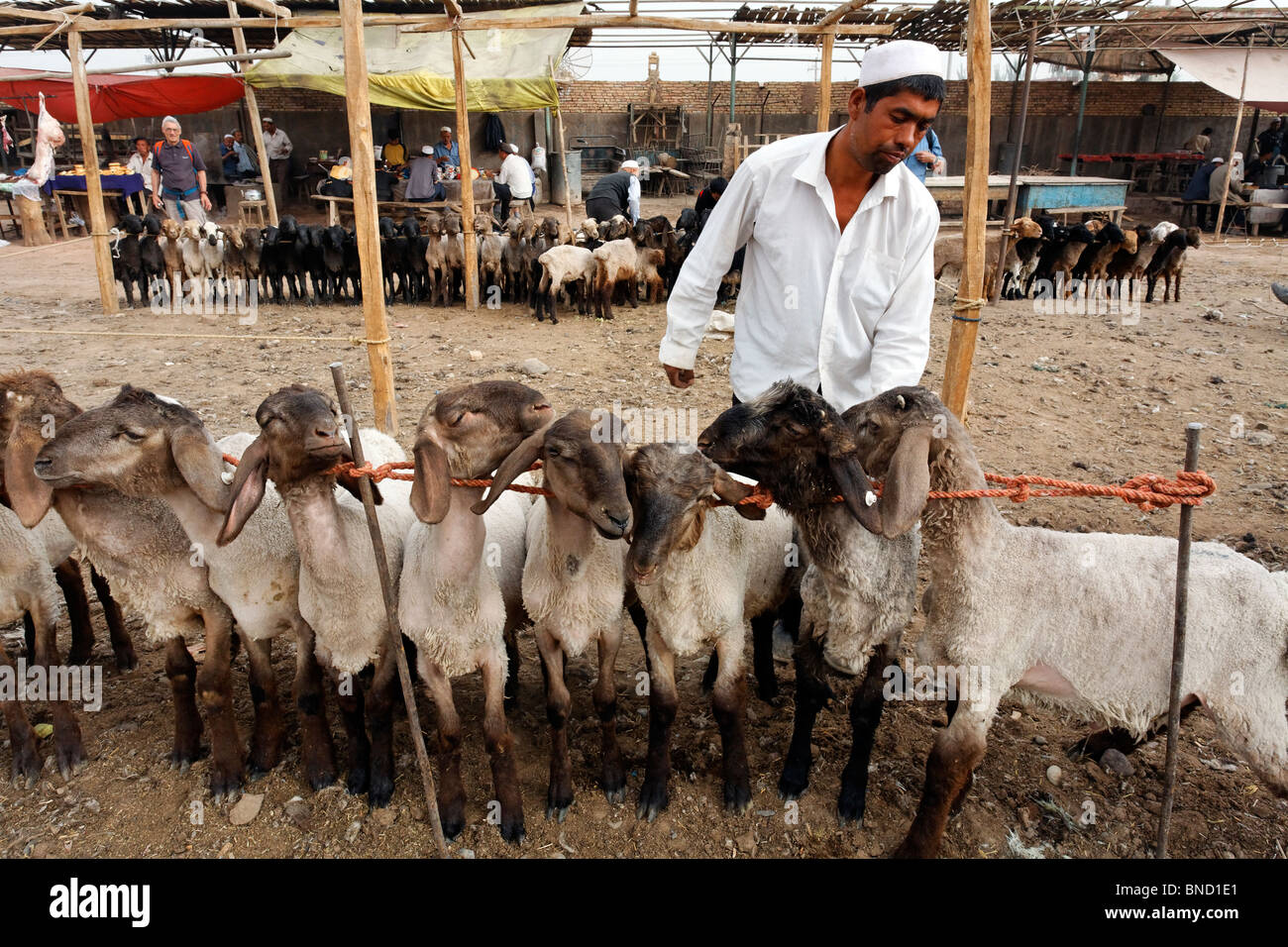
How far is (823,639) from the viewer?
123 inches

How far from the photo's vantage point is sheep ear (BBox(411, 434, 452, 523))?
2.61m

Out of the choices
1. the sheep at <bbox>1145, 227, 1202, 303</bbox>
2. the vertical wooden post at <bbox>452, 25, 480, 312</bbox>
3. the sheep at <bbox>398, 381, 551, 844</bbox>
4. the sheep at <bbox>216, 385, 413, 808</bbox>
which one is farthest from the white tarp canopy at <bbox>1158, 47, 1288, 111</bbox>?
the sheep at <bbox>216, 385, 413, 808</bbox>

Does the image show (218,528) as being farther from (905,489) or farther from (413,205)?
(413,205)

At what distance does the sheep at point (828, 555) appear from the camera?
8.59 ft

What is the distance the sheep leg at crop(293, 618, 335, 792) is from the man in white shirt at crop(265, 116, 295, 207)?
1870 cm

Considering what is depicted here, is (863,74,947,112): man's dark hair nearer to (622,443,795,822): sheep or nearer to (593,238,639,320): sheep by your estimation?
(622,443,795,822): sheep

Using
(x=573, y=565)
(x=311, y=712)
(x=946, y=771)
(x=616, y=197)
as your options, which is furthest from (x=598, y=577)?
(x=616, y=197)

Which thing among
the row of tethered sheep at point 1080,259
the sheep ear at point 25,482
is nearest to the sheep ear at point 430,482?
the sheep ear at point 25,482

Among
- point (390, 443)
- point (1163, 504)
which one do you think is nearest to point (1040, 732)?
point (1163, 504)

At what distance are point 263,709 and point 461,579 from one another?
1131mm

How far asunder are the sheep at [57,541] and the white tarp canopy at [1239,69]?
23.4m

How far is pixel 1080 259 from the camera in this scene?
1291 centimetres

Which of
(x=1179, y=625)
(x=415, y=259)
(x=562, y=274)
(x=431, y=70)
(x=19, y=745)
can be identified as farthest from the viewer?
(x=431, y=70)
